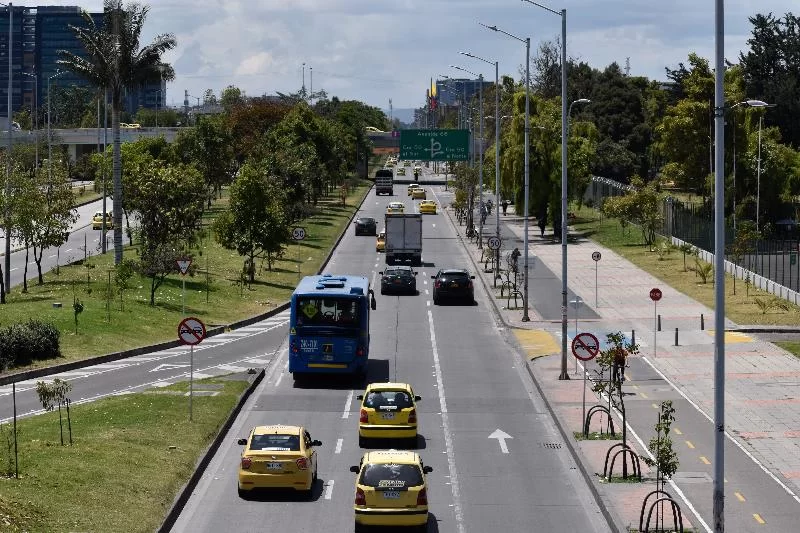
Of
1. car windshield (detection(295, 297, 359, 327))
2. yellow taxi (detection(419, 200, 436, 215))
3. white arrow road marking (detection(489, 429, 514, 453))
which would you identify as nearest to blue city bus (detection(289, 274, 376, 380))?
car windshield (detection(295, 297, 359, 327))

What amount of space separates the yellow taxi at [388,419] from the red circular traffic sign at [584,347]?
4690mm

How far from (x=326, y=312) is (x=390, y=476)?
15.9 m

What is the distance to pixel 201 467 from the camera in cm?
2880

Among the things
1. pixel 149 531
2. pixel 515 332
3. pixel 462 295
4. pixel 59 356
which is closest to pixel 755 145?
pixel 462 295

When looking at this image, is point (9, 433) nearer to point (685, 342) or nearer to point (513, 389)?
point (513, 389)

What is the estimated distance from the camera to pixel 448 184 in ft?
572

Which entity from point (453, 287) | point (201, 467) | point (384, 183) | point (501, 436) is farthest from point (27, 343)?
point (384, 183)

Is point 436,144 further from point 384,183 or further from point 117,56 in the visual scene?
point 117,56

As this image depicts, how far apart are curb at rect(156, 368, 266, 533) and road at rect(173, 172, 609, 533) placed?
0.18 meters

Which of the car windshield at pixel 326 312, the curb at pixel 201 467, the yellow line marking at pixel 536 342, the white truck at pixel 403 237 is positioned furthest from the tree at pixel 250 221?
the car windshield at pixel 326 312

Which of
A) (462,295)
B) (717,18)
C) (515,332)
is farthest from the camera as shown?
(462,295)

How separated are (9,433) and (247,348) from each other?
62.4ft

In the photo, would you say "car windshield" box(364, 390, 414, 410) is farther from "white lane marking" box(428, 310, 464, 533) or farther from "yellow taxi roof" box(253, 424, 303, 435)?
"yellow taxi roof" box(253, 424, 303, 435)

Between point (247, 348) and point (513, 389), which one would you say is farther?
point (247, 348)
